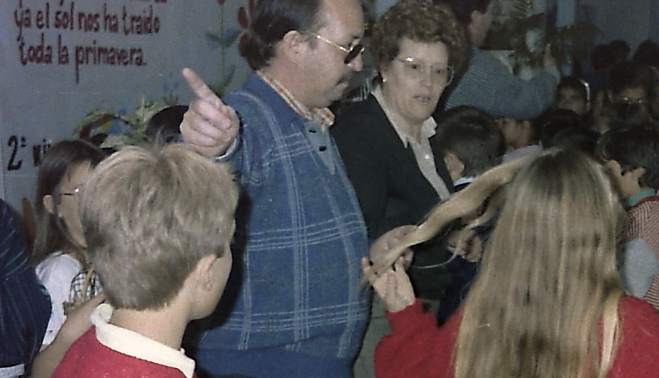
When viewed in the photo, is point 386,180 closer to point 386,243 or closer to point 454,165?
A: point 386,243

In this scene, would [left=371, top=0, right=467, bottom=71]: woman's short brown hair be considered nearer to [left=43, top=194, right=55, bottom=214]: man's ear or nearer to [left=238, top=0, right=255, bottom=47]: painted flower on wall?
[left=238, top=0, right=255, bottom=47]: painted flower on wall

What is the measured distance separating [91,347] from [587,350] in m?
0.99

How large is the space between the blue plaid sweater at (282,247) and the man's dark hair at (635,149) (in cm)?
208

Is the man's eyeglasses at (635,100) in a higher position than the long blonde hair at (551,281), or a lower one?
lower

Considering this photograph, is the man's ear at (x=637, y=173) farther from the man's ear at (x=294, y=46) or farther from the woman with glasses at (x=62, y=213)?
the woman with glasses at (x=62, y=213)

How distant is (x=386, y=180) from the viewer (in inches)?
107

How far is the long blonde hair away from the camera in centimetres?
176

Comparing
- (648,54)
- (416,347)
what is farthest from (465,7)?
(648,54)

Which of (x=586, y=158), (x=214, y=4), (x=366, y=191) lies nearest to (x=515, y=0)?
(x=214, y=4)

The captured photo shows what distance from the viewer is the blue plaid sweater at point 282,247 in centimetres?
202

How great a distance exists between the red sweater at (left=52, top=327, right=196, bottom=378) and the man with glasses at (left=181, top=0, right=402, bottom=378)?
1.68 ft

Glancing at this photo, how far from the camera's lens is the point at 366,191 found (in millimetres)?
2578

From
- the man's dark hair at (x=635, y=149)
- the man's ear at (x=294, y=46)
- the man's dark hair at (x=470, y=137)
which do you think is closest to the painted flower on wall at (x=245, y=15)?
the man's dark hair at (x=470, y=137)

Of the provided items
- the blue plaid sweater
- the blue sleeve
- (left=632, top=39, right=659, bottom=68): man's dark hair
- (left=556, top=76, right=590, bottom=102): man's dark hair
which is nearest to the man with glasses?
the blue plaid sweater
